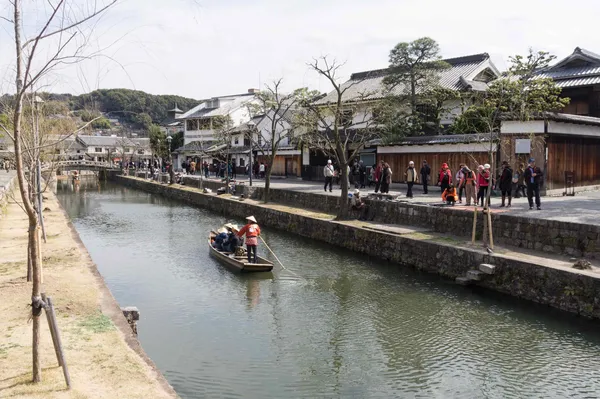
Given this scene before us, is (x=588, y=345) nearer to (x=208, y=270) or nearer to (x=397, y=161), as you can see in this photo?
(x=208, y=270)

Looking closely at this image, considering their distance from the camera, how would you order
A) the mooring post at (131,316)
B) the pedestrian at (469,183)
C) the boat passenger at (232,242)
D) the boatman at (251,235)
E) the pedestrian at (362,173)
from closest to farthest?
the mooring post at (131,316)
the boatman at (251,235)
the boat passenger at (232,242)
the pedestrian at (469,183)
the pedestrian at (362,173)

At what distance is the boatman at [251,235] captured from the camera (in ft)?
54.3

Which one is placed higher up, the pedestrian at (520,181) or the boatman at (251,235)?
the pedestrian at (520,181)

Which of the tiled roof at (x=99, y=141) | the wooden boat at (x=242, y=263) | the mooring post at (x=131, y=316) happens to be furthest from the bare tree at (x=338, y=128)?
the tiled roof at (x=99, y=141)

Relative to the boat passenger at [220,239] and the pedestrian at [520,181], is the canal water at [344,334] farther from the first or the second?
the pedestrian at [520,181]

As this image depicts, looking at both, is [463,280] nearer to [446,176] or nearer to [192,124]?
[446,176]

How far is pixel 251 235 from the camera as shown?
1673cm

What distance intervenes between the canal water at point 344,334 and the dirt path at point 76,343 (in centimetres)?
148

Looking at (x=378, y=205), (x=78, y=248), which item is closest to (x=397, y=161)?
(x=378, y=205)

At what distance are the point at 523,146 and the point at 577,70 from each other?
14.6 m

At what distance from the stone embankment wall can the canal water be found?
365 millimetres

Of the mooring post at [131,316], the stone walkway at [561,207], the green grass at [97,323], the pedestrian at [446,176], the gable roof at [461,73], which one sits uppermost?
the gable roof at [461,73]

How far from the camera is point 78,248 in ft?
53.6

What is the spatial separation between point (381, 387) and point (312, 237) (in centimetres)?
1457
